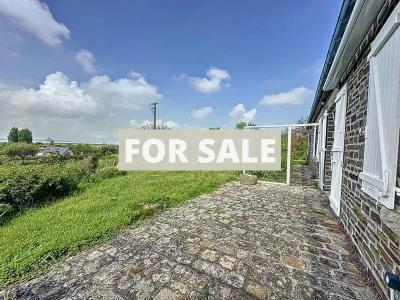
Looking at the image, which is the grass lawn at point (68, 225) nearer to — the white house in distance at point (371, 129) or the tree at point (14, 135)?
the white house in distance at point (371, 129)

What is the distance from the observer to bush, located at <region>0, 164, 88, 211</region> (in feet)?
18.0

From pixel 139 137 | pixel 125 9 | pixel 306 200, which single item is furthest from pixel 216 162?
pixel 125 9

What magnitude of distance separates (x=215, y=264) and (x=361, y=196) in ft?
7.09

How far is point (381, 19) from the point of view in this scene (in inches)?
89.8

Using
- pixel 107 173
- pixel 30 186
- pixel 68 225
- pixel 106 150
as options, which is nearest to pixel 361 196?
pixel 68 225

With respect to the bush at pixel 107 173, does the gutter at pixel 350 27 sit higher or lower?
higher

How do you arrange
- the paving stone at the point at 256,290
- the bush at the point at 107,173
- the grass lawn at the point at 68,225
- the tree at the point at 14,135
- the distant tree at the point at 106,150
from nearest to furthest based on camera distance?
1. the paving stone at the point at 256,290
2. the grass lawn at the point at 68,225
3. the bush at the point at 107,173
4. the distant tree at the point at 106,150
5. the tree at the point at 14,135

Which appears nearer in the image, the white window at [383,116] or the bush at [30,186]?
the white window at [383,116]

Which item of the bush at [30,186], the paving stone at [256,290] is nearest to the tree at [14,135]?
the bush at [30,186]

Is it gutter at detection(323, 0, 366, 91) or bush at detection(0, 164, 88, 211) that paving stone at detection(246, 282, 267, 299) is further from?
bush at detection(0, 164, 88, 211)

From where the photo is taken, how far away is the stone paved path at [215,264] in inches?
86.9

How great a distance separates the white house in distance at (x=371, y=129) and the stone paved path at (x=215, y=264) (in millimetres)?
462

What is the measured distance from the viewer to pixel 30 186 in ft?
19.6

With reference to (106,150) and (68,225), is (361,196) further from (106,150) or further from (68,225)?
(106,150)
